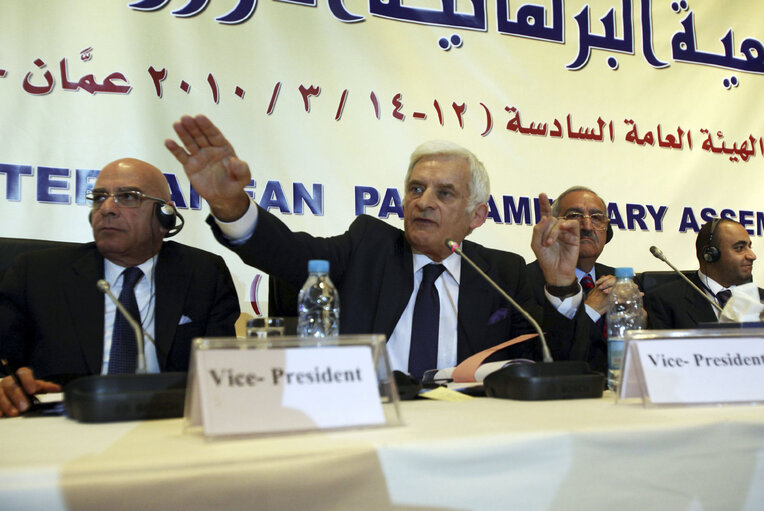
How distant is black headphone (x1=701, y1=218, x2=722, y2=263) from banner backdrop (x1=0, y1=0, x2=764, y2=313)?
29 cm

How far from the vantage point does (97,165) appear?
108 inches

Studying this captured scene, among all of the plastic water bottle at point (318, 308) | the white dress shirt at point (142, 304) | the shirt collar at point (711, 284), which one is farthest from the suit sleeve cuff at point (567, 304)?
the shirt collar at point (711, 284)

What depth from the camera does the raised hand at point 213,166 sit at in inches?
61.0

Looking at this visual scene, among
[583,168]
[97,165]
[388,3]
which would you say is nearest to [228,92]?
[97,165]

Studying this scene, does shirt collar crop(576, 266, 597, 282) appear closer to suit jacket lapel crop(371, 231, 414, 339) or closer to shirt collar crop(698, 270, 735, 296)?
shirt collar crop(698, 270, 735, 296)

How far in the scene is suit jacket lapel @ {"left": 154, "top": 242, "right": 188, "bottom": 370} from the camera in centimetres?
202

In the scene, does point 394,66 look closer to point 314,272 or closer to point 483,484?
point 314,272

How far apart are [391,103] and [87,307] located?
1.73 m

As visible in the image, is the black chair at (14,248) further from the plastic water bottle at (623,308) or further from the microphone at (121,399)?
the plastic water bottle at (623,308)

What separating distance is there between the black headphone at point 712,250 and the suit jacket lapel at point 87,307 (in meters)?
2.70

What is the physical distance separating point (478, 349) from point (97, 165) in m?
1.70

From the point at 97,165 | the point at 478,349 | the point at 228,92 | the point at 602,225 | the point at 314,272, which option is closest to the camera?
the point at 314,272

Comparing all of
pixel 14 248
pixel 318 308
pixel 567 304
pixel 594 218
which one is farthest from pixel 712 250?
pixel 14 248

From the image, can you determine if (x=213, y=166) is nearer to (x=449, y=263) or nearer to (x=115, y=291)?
(x=115, y=291)
